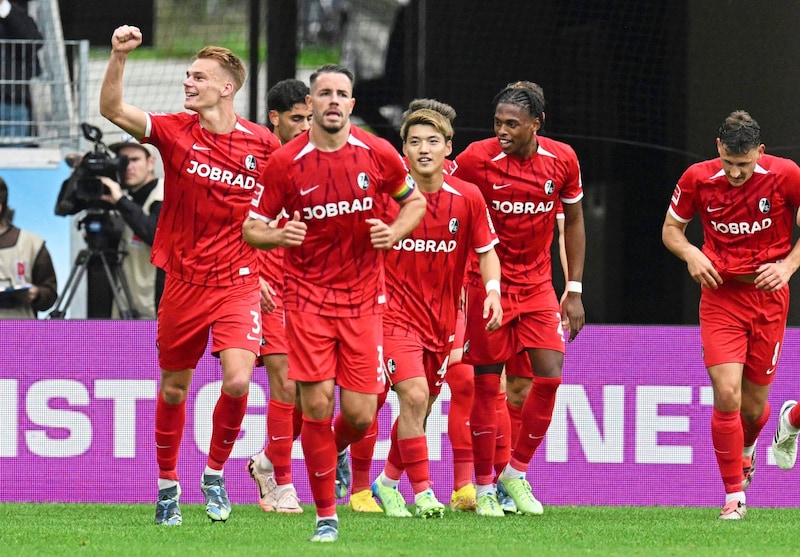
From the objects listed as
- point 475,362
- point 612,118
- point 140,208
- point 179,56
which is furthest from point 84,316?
point 612,118

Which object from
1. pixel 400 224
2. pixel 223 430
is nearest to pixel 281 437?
pixel 223 430

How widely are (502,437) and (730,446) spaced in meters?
1.44

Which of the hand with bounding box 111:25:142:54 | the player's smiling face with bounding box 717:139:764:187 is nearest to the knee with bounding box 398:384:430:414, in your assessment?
the player's smiling face with bounding box 717:139:764:187

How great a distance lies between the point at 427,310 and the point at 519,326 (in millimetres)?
678

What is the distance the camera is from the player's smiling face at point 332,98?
21.6 feet

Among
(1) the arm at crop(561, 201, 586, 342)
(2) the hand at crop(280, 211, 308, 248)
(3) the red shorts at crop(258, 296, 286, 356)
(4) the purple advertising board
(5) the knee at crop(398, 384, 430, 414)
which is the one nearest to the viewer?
(2) the hand at crop(280, 211, 308, 248)

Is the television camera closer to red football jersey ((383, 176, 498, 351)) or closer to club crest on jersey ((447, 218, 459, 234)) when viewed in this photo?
red football jersey ((383, 176, 498, 351))

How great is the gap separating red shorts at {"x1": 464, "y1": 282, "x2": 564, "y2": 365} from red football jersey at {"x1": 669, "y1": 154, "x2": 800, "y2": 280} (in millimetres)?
927

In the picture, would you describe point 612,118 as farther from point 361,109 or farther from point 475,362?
point 475,362

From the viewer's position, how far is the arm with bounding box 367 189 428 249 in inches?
257

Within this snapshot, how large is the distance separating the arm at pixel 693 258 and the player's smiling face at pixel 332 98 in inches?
97.3

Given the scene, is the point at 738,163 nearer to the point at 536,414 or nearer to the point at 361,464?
the point at 536,414

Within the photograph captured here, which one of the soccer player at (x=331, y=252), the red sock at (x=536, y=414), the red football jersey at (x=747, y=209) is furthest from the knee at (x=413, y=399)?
the red football jersey at (x=747, y=209)

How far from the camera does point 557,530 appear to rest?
302 inches
